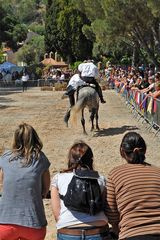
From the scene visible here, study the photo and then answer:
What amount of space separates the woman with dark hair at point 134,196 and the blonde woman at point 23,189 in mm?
647

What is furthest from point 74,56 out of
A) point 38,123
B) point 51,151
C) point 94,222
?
point 94,222

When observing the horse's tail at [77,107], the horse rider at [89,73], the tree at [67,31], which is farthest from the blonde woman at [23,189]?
the tree at [67,31]

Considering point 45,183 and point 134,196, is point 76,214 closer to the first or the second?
point 134,196

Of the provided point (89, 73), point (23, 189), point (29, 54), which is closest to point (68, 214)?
point (23, 189)

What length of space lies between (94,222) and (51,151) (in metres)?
8.70

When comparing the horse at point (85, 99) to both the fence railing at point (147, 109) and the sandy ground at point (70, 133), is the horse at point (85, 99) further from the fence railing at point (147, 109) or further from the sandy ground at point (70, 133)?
the fence railing at point (147, 109)

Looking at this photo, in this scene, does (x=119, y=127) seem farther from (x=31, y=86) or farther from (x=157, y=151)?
(x=31, y=86)

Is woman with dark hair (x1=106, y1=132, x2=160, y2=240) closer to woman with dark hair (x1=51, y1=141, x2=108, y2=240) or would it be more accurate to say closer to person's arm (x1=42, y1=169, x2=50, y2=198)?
woman with dark hair (x1=51, y1=141, x2=108, y2=240)

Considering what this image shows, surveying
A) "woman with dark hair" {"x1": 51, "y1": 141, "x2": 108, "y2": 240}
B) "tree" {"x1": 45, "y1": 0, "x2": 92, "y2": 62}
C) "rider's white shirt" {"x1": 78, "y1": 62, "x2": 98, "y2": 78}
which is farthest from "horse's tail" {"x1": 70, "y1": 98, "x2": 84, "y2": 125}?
"tree" {"x1": 45, "y1": 0, "x2": 92, "y2": 62}

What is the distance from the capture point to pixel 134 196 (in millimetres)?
4262

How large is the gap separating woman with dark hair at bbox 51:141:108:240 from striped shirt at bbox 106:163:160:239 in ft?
0.33

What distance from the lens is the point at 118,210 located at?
4.40 m

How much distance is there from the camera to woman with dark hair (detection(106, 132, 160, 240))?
415 centimetres

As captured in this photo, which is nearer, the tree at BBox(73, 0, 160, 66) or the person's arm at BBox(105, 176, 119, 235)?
the person's arm at BBox(105, 176, 119, 235)
